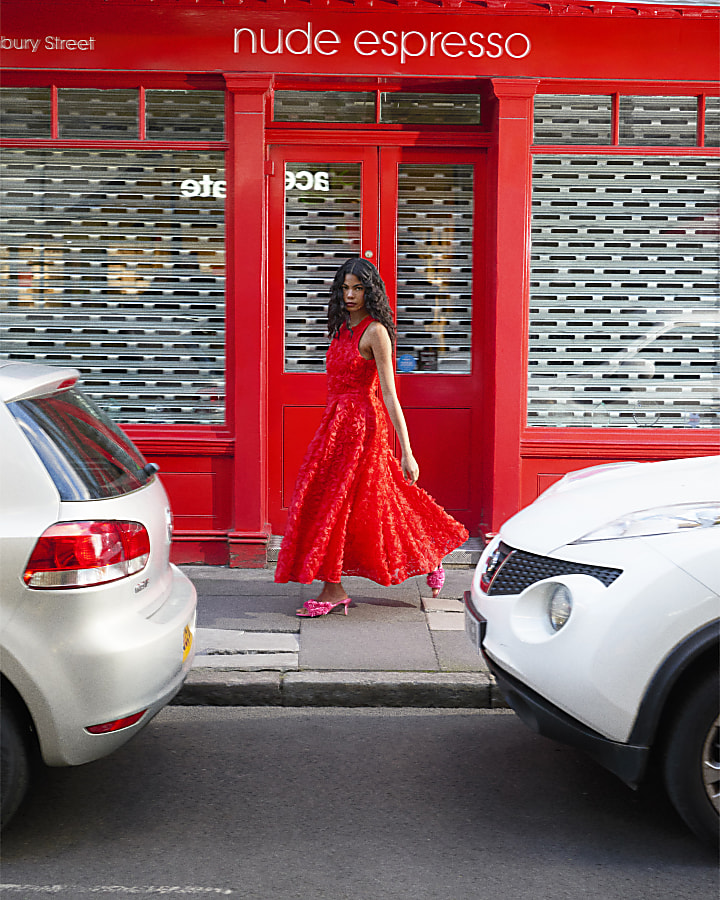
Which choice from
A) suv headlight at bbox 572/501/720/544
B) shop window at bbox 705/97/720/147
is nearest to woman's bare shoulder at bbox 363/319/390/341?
suv headlight at bbox 572/501/720/544

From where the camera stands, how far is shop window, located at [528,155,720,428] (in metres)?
7.88

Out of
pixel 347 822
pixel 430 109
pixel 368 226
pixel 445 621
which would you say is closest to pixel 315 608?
pixel 445 621

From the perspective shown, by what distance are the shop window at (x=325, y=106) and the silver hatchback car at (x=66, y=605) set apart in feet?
15.7

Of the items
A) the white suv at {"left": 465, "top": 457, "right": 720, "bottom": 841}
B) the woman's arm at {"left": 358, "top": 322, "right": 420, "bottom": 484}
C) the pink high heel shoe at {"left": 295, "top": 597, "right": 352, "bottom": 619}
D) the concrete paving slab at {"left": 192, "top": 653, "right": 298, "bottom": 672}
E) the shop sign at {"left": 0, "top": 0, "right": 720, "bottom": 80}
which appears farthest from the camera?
the shop sign at {"left": 0, "top": 0, "right": 720, "bottom": 80}

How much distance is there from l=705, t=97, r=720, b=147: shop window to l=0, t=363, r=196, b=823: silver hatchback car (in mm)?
5981

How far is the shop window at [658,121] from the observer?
777cm

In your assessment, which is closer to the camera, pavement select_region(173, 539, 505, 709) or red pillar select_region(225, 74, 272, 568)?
pavement select_region(173, 539, 505, 709)

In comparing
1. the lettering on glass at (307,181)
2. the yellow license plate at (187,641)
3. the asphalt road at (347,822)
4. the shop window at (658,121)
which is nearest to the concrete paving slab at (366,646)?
the asphalt road at (347,822)

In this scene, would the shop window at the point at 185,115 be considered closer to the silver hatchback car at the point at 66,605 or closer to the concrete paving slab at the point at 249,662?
the concrete paving slab at the point at 249,662

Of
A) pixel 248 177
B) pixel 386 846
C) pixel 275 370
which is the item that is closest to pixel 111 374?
pixel 275 370

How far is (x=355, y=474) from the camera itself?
6203 mm

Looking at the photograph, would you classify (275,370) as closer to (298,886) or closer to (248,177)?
(248,177)

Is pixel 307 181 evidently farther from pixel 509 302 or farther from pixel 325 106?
pixel 509 302

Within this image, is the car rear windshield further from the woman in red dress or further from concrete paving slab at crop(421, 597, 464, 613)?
concrete paving slab at crop(421, 597, 464, 613)
